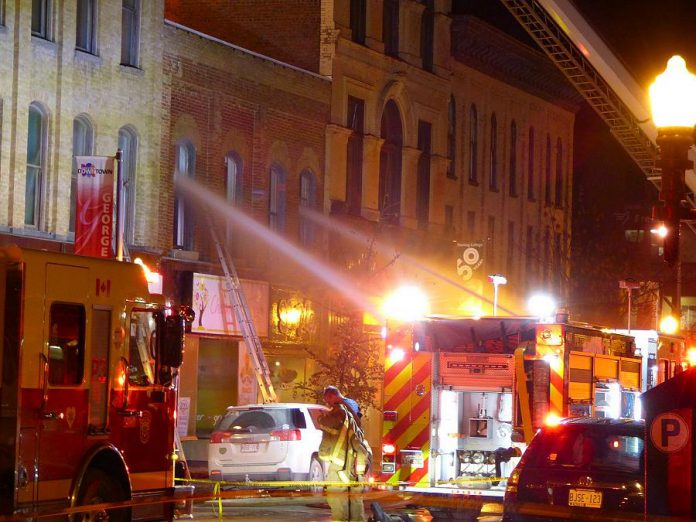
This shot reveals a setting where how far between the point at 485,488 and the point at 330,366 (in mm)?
13777

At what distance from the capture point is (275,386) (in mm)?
33125

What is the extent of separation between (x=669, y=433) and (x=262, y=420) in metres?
15.2

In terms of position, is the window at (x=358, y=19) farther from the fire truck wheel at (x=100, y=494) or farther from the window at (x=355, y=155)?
the fire truck wheel at (x=100, y=494)

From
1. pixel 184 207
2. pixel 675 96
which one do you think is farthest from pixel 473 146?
pixel 675 96

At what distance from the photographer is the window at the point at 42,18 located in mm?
26375

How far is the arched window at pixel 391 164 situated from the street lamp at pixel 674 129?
1070 inches

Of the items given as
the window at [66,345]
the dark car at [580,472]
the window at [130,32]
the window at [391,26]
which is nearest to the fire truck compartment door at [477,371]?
the dark car at [580,472]

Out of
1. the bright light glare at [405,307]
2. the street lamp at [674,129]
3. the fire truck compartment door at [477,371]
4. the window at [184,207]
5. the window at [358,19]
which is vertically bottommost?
the fire truck compartment door at [477,371]

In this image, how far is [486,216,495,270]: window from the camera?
44312 mm

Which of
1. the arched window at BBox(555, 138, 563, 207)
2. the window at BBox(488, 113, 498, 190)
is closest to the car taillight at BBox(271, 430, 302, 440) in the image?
the window at BBox(488, 113, 498, 190)

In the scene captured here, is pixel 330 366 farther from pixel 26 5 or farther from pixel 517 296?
pixel 517 296

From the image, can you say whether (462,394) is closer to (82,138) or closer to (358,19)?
(82,138)

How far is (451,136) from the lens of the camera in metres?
41.7

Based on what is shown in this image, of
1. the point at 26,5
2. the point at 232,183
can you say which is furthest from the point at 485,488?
the point at 232,183
